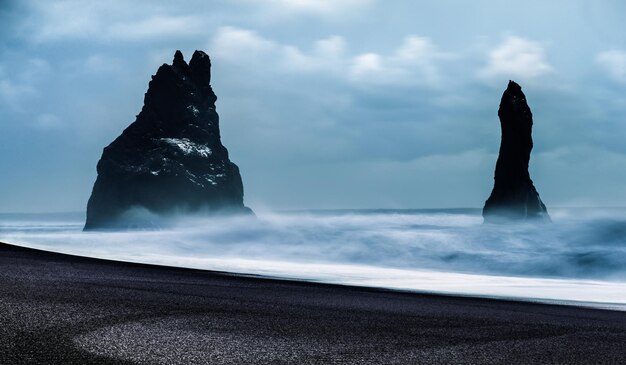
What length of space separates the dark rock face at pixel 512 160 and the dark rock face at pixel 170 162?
33.2 metres

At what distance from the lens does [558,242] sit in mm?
27547

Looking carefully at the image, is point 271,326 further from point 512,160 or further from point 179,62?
point 179,62

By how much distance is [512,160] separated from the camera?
66188mm

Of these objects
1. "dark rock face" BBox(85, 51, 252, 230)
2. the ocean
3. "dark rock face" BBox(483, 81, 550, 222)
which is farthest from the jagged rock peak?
the ocean

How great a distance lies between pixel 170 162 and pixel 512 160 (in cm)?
4016

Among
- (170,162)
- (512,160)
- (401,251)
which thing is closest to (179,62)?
(170,162)

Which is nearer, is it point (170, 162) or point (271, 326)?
point (271, 326)

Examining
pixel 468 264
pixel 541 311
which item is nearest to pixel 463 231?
pixel 468 264

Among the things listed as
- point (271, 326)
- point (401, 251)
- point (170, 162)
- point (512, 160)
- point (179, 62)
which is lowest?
point (271, 326)

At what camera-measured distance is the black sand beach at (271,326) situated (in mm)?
5168

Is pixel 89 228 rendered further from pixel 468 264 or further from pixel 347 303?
pixel 347 303

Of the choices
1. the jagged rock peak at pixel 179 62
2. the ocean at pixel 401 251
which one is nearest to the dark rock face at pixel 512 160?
the ocean at pixel 401 251

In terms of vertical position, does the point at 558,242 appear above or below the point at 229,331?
above

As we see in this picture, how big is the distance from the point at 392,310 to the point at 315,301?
1363mm
